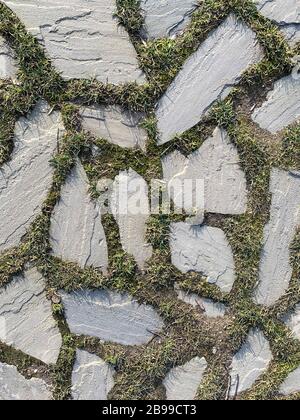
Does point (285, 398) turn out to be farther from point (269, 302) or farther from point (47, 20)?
point (47, 20)

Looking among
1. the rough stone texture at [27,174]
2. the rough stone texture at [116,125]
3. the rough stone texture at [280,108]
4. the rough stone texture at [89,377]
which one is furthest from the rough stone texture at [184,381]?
the rough stone texture at [280,108]

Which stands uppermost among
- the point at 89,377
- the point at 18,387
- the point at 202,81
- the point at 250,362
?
the point at 202,81

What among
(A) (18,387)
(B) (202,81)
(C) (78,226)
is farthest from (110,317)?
(B) (202,81)

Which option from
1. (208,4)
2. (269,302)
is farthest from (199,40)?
(269,302)

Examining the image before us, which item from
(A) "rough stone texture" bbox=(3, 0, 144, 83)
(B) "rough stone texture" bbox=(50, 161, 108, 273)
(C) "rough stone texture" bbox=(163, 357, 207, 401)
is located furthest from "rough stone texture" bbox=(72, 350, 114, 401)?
(A) "rough stone texture" bbox=(3, 0, 144, 83)

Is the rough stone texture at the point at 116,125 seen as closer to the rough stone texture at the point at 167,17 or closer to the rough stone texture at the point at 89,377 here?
the rough stone texture at the point at 167,17

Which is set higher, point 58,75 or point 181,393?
point 58,75

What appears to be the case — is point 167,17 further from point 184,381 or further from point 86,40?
point 184,381
